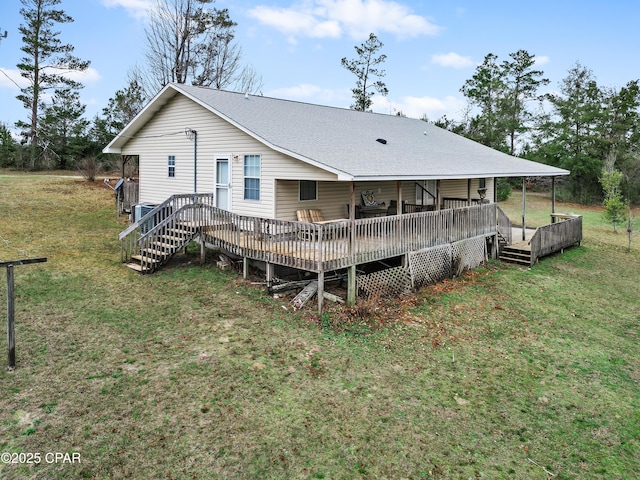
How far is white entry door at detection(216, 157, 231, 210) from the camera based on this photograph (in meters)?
14.5

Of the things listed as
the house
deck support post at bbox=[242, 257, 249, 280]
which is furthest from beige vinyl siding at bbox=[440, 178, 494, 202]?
deck support post at bbox=[242, 257, 249, 280]

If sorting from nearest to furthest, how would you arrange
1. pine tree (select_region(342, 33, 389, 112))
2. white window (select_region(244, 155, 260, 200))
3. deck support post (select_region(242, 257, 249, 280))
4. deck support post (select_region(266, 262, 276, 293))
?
deck support post (select_region(266, 262, 276, 293)), deck support post (select_region(242, 257, 249, 280)), white window (select_region(244, 155, 260, 200)), pine tree (select_region(342, 33, 389, 112))

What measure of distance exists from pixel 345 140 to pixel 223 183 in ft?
13.8

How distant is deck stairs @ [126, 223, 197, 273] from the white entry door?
6.88ft

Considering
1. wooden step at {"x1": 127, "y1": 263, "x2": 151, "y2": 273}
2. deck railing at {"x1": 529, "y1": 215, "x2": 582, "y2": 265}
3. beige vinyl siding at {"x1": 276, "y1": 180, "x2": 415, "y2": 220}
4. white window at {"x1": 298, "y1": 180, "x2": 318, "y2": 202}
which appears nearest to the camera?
wooden step at {"x1": 127, "y1": 263, "x2": 151, "y2": 273}

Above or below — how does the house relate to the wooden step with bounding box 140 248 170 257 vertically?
above

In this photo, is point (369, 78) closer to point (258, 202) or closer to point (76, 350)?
point (258, 202)

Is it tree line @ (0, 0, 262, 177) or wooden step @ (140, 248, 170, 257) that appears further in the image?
tree line @ (0, 0, 262, 177)

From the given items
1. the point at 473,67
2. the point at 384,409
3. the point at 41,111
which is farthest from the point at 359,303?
the point at 473,67

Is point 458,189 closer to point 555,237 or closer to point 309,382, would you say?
point 555,237

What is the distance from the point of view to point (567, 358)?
8.73 metres

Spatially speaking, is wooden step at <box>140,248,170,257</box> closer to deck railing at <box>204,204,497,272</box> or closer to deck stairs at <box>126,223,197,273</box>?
deck stairs at <box>126,223,197,273</box>

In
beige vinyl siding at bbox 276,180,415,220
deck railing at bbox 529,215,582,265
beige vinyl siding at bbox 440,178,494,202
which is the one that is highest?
beige vinyl siding at bbox 440,178,494,202

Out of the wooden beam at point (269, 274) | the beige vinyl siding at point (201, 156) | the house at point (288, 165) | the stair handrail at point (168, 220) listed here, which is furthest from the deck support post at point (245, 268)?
the stair handrail at point (168, 220)
